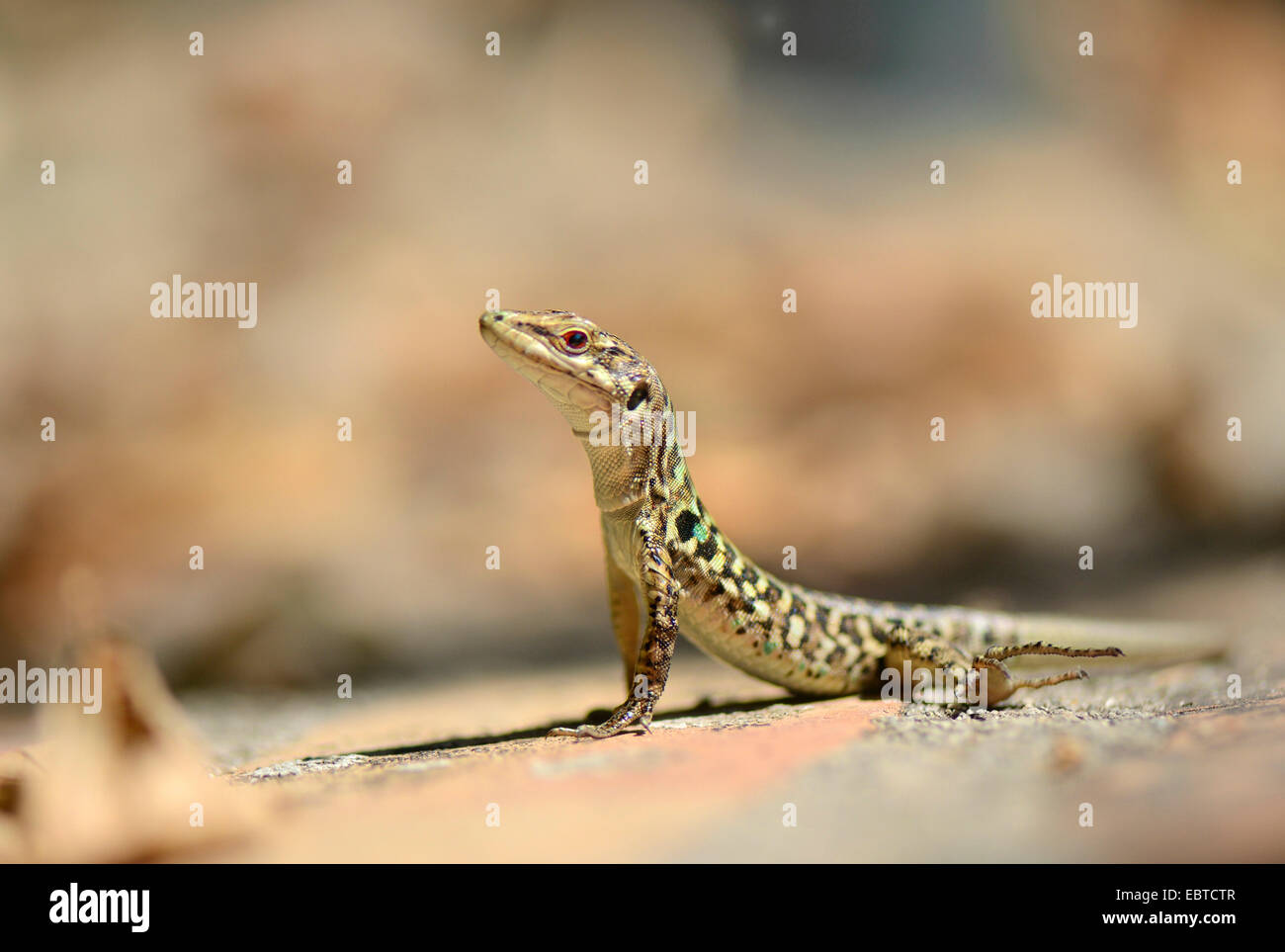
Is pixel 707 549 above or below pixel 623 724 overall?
above

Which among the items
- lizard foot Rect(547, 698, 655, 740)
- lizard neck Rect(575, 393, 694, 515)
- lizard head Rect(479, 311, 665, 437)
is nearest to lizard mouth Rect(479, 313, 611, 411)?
lizard head Rect(479, 311, 665, 437)

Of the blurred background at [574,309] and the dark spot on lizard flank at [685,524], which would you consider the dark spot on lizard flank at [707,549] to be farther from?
the blurred background at [574,309]

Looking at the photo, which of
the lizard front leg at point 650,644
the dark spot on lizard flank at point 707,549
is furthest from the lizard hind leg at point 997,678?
the lizard front leg at point 650,644

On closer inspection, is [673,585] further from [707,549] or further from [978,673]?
[978,673]

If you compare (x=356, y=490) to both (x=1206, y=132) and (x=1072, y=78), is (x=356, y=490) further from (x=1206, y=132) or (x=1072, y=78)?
(x=1206, y=132)

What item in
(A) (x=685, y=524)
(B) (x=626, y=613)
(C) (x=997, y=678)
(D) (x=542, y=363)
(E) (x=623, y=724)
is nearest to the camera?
(E) (x=623, y=724)

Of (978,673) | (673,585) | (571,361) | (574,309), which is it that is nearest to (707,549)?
(673,585)

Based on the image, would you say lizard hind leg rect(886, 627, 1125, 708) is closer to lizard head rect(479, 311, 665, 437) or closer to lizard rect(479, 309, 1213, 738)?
lizard rect(479, 309, 1213, 738)
